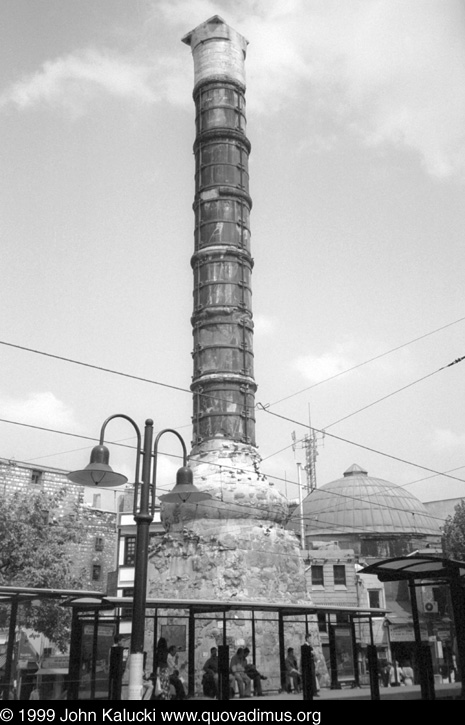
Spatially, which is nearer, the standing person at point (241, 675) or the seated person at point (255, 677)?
the standing person at point (241, 675)

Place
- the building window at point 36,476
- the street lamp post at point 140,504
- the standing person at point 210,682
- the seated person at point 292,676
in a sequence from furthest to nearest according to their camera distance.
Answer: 1. the building window at point 36,476
2. the seated person at point 292,676
3. the standing person at point 210,682
4. the street lamp post at point 140,504

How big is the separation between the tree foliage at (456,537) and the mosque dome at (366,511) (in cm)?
1150

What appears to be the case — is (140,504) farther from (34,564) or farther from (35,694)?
(34,564)

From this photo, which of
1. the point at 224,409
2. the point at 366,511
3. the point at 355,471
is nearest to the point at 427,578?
the point at 224,409

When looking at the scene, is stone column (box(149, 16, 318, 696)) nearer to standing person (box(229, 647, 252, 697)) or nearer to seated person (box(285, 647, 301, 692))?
seated person (box(285, 647, 301, 692))

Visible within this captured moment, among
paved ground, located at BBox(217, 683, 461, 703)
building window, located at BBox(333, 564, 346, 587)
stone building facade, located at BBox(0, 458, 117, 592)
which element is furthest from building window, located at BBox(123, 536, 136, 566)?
paved ground, located at BBox(217, 683, 461, 703)

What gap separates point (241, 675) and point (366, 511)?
37.9 m

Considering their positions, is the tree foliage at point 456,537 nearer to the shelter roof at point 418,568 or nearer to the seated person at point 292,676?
the seated person at point 292,676

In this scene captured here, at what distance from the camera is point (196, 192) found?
22906 millimetres

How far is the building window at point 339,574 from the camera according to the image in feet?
127

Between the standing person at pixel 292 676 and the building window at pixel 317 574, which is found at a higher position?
the building window at pixel 317 574

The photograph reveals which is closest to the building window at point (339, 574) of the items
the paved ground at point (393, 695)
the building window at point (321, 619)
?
the building window at point (321, 619)
